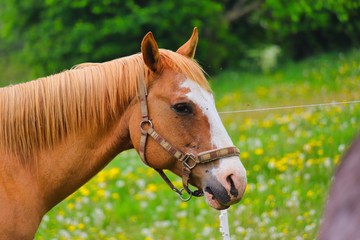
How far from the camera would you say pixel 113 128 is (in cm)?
346

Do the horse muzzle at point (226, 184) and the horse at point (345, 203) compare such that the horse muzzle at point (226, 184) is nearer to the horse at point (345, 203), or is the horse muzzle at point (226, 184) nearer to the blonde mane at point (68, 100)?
the blonde mane at point (68, 100)

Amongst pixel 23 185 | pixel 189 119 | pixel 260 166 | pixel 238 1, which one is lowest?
pixel 238 1

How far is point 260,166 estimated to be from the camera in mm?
7215

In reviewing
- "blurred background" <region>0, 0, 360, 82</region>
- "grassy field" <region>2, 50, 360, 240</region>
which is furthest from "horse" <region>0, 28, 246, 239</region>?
"blurred background" <region>0, 0, 360, 82</region>

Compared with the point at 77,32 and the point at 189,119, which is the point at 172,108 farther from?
the point at 77,32

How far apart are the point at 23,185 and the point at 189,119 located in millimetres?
888

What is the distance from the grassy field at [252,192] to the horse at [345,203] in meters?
2.99

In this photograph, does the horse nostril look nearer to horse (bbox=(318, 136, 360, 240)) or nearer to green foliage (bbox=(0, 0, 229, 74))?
horse (bbox=(318, 136, 360, 240))

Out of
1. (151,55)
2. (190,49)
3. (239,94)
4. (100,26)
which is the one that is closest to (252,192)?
(190,49)

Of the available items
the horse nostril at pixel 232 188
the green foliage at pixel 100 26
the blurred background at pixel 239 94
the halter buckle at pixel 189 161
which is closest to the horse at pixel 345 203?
the horse nostril at pixel 232 188

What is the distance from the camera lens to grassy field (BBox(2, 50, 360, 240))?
18.8ft

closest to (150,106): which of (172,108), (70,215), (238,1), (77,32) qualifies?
(172,108)

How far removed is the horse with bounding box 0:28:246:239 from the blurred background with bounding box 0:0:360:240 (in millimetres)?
663

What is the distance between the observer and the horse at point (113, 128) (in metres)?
3.29
